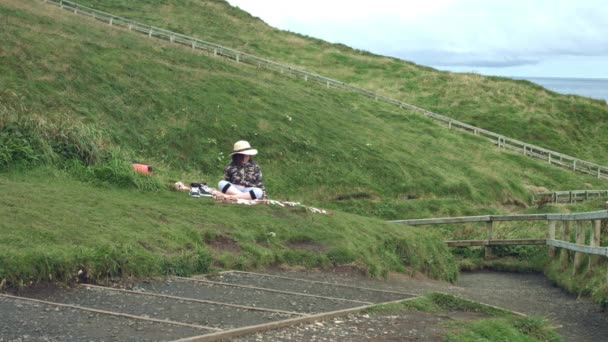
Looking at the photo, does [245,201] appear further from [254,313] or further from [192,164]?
[192,164]

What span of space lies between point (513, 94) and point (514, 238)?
42260 millimetres

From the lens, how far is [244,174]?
64.9 feet

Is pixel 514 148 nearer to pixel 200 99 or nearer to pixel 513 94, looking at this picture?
pixel 513 94

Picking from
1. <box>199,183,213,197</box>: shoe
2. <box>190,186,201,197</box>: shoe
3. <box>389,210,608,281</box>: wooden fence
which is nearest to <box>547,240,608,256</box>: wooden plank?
<box>389,210,608,281</box>: wooden fence

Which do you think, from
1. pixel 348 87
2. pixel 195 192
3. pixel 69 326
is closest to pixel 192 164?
pixel 195 192

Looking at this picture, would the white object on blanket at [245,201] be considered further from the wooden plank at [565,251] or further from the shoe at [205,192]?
the wooden plank at [565,251]

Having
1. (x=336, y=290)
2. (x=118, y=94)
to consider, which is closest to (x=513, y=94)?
(x=118, y=94)

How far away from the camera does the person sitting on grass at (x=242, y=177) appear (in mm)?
Result: 19625

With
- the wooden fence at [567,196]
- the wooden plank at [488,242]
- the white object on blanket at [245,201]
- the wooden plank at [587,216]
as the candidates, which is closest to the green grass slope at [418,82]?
the wooden fence at [567,196]

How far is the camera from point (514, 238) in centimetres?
2427

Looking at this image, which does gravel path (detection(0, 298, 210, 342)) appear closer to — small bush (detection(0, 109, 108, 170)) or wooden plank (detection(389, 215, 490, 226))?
small bush (detection(0, 109, 108, 170))

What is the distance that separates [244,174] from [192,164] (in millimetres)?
9668

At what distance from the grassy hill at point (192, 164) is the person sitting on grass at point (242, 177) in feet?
2.02

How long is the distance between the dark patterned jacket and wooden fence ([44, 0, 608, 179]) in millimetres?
31971
